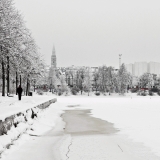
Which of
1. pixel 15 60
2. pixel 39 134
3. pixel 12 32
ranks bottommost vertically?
pixel 39 134

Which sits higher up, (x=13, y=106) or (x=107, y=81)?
(x=107, y=81)

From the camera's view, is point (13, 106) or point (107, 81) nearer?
point (13, 106)

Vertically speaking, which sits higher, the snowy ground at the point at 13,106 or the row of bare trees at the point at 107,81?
the row of bare trees at the point at 107,81

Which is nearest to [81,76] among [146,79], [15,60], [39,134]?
[146,79]

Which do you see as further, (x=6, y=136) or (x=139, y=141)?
(x=139, y=141)

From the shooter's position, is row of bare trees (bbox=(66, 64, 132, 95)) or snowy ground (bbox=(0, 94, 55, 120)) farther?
row of bare trees (bbox=(66, 64, 132, 95))

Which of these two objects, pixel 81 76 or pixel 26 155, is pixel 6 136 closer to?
pixel 26 155

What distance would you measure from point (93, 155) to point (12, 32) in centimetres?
2384

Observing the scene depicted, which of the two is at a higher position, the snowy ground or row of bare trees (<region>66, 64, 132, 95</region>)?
row of bare trees (<region>66, 64, 132, 95</region>)

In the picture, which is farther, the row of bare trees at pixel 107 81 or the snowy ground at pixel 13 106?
the row of bare trees at pixel 107 81

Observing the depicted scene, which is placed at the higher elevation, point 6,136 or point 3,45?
point 3,45

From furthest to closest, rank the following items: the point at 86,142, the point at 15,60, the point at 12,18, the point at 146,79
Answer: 1. the point at 146,79
2. the point at 15,60
3. the point at 12,18
4. the point at 86,142

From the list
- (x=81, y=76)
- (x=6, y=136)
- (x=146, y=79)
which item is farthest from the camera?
(x=146, y=79)

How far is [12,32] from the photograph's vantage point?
2986 centimetres
